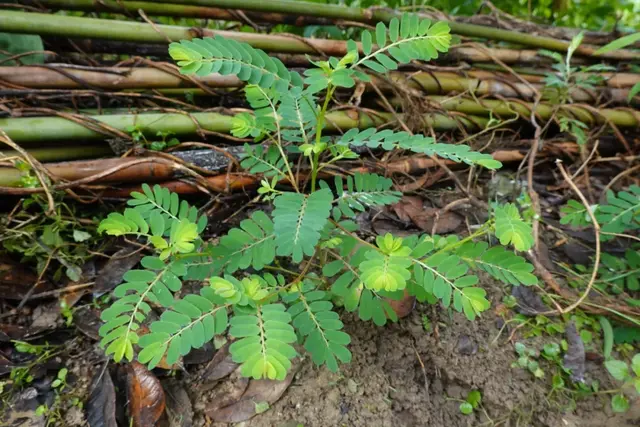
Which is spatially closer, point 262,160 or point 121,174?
point 262,160

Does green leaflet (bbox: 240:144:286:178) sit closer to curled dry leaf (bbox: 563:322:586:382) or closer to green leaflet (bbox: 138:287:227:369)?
green leaflet (bbox: 138:287:227:369)

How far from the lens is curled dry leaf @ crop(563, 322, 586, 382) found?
3.76 ft

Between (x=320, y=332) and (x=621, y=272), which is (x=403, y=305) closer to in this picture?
(x=320, y=332)

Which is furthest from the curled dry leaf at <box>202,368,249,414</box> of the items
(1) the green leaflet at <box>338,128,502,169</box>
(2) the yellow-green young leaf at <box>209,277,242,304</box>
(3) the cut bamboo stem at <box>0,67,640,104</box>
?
(3) the cut bamboo stem at <box>0,67,640,104</box>

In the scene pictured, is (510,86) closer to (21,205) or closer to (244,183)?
(244,183)

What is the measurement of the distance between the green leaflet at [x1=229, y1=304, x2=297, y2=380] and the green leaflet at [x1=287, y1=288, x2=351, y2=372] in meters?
0.08

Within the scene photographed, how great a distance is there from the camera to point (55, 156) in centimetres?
129

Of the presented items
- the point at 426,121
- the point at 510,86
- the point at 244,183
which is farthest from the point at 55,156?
the point at 510,86

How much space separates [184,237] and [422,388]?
0.77 m

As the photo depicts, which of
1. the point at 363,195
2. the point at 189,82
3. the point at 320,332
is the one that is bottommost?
the point at 320,332

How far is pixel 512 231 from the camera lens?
88cm

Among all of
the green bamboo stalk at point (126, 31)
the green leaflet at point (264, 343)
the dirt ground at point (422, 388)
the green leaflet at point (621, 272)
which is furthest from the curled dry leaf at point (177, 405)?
the green leaflet at point (621, 272)

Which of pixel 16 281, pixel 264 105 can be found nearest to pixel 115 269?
pixel 16 281

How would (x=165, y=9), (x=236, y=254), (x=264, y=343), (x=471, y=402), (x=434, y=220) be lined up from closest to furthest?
(x=264, y=343)
(x=236, y=254)
(x=471, y=402)
(x=434, y=220)
(x=165, y=9)
